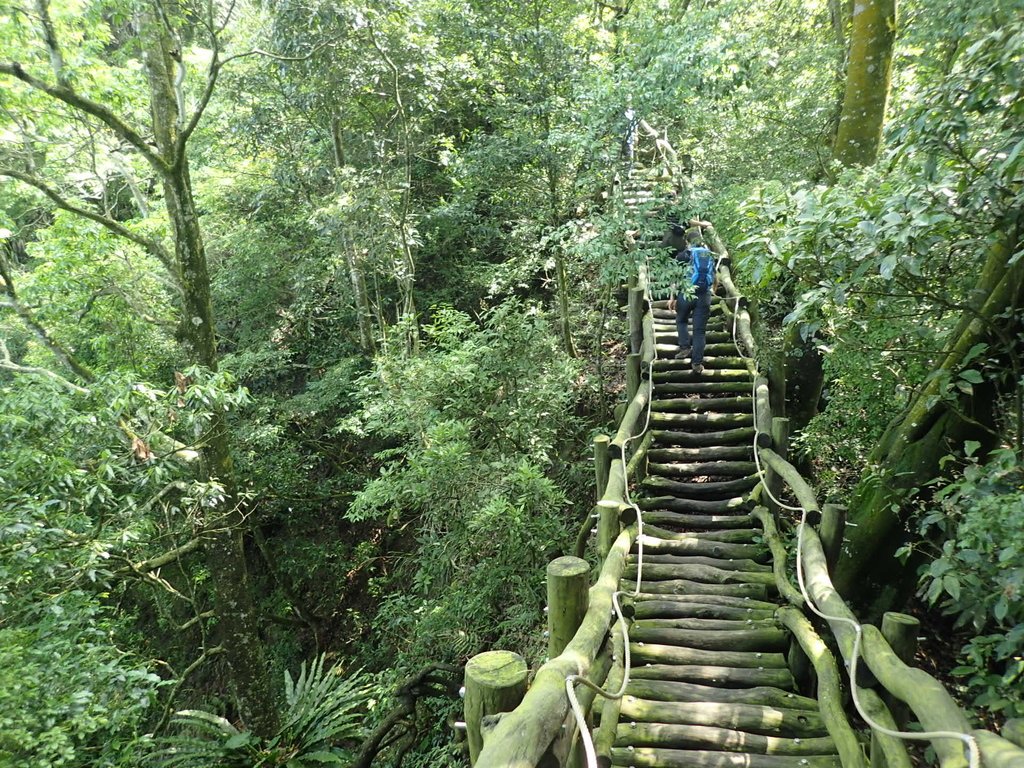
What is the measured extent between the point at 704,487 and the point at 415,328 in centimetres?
458

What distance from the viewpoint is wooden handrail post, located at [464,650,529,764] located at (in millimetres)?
2057

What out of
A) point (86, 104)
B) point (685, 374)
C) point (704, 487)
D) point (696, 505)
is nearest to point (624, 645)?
point (696, 505)

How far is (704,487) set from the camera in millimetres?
6223

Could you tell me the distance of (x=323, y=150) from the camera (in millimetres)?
10367

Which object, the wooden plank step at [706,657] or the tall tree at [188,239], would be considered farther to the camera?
the tall tree at [188,239]

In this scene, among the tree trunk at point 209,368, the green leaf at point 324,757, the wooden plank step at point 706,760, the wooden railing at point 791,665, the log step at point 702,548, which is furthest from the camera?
the green leaf at point 324,757

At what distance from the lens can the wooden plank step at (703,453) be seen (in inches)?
256

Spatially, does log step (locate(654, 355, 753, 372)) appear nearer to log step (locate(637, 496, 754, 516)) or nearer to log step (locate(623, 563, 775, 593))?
log step (locate(637, 496, 754, 516))

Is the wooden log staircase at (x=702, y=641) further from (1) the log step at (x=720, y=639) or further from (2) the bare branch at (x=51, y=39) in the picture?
(2) the bare branch at (x=51, y=39)

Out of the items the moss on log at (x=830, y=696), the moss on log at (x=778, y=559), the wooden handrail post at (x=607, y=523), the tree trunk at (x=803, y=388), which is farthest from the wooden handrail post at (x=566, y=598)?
the tree trunk at (x=803, y=388)

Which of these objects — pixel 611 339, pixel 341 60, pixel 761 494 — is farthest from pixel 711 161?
pixel 761 494

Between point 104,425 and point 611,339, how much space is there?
27.5ft

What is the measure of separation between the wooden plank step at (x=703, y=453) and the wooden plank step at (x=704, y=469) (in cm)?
8

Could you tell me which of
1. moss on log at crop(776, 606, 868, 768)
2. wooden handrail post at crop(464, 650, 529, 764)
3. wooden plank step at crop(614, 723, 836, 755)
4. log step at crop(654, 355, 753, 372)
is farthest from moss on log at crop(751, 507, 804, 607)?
wooden handrail post at crop(464, 650, 529, 764)
